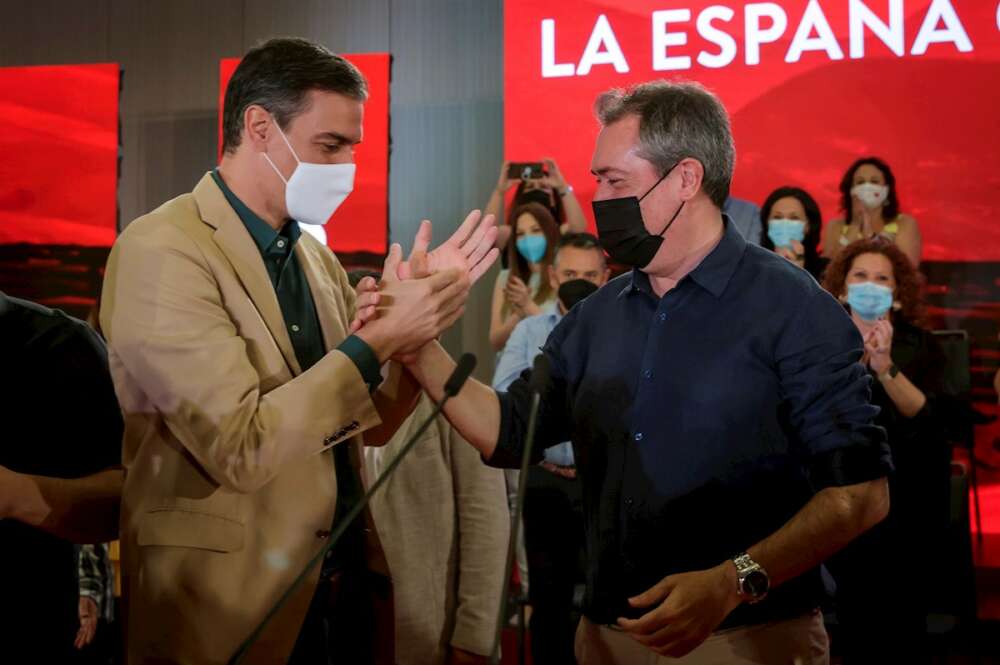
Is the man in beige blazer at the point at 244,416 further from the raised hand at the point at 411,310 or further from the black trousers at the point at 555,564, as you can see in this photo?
the black trousers at the point at 555,564

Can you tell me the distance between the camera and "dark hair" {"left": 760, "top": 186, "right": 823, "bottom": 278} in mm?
4562

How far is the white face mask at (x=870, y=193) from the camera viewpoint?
15.9 ft

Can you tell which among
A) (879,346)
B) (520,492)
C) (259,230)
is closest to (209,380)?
(259,230)

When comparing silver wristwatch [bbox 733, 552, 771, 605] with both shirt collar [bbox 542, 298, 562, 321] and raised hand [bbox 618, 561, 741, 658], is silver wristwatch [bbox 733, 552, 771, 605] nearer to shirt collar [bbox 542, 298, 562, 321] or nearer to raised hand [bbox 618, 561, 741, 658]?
raised hand [bbox 618, 561, 741, 658]

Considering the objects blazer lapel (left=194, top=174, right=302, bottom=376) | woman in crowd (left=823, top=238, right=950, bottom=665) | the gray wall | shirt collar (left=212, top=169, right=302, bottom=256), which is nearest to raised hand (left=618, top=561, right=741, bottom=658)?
blazer lapel (left=194, top=174, right=302, bottom=376)

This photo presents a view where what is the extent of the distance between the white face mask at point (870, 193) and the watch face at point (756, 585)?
3510 millimetres

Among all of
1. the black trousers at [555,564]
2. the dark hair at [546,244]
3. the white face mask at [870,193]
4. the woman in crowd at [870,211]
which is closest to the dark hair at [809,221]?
the woman in crowd at [870,211]

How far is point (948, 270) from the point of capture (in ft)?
16.5

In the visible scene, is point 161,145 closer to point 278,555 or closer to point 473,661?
point 473,661

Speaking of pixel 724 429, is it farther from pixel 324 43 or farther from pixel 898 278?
pixel 324 43

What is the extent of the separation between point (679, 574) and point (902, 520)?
2331mm

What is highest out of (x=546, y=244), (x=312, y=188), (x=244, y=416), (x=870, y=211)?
(x=870, y=211)

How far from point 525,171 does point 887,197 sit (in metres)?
1.68

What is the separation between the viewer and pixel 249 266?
1830mm
